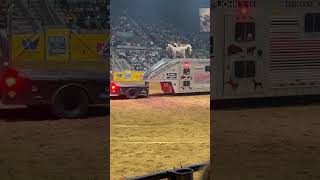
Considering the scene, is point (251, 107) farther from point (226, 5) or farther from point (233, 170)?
point (233, 170)

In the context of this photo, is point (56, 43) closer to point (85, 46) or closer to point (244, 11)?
point (85, 46)

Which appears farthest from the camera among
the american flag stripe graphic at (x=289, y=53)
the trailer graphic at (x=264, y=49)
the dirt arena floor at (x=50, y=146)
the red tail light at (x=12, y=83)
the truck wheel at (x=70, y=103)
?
the american flag stripe graphic at (x=289, y=53)

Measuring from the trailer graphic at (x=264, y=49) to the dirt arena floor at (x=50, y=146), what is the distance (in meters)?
2.99

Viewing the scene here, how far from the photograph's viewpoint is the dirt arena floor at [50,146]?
4602 mm

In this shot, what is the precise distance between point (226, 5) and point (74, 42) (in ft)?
11.8

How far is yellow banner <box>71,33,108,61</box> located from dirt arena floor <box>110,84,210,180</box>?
1.34 metres

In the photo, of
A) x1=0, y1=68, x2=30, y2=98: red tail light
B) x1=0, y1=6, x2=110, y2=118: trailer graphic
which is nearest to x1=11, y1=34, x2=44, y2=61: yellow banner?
x1=0, y1=6, x2=110, y2=118: trailer graphic

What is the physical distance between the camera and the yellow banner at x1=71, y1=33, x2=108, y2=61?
24.3 ft

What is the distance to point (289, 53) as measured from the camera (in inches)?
383

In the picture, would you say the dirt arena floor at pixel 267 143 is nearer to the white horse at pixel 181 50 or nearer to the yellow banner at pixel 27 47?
the yellow banner at pixel 27 47

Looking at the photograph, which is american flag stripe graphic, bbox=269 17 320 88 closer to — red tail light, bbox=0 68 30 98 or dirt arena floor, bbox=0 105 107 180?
dirt arena floor, bbox=0 105 107 180

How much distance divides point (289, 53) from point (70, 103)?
16.6ft

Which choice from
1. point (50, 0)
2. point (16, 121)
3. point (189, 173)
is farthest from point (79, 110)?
point (189, 173)

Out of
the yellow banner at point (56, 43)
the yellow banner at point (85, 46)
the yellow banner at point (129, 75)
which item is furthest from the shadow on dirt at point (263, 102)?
the yellow banner at point (56, 43)
